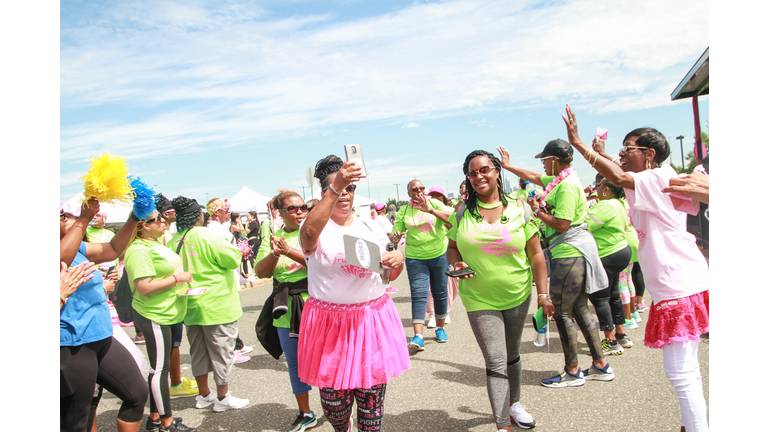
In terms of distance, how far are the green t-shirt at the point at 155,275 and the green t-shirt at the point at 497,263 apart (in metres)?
2.39

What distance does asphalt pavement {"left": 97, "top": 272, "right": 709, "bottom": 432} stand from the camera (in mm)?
3627

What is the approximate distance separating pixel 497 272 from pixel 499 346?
0.50 metres

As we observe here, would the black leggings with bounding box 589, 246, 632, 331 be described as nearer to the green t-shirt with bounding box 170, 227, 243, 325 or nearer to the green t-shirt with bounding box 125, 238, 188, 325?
the green t-shirt with bounding box 170, 227, 243, 325

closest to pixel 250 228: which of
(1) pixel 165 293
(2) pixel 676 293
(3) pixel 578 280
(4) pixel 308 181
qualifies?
(4) pixel 308 181

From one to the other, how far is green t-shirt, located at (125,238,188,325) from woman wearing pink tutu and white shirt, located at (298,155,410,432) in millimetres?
1654

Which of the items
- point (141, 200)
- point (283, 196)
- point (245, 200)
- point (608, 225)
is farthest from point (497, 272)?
point (245, 200)

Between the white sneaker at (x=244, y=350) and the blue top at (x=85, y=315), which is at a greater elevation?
the blue top at (x=85, y=315)

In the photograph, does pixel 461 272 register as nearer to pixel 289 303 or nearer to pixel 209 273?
pixel 289 303

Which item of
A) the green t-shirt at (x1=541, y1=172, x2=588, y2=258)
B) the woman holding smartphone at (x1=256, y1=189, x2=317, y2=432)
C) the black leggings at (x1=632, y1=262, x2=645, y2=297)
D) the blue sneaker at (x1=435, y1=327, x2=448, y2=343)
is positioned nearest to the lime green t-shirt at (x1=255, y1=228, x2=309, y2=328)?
the woman holding smartphone at (x1=256, y1=189, x2=317, y2=432)

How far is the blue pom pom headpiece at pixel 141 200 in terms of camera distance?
9.14 ft

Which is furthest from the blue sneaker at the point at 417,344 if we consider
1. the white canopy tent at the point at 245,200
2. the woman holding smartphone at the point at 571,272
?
the white canopy tent at the point at 245,200

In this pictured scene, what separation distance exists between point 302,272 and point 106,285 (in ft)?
4.59

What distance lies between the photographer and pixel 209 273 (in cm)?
429

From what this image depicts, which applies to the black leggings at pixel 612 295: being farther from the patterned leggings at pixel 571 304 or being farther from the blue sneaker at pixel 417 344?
the blue sneaker at pixel 417 344
